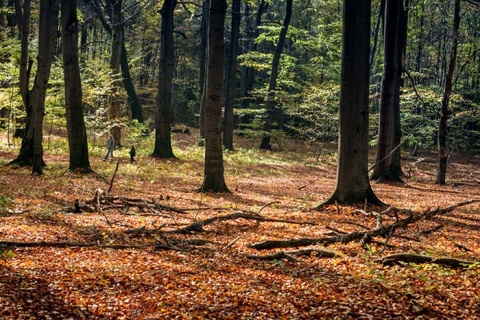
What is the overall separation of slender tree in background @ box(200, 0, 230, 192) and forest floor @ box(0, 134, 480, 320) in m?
0.75

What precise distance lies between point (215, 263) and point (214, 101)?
22.3ft

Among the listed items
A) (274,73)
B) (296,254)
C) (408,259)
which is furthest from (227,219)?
(274,73)

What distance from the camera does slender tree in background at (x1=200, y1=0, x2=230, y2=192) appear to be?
39.7ft

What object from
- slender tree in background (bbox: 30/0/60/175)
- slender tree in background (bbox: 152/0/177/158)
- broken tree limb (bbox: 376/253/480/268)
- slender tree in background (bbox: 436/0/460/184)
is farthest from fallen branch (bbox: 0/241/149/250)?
slender tree in background (bbox: 152/0/177/158)

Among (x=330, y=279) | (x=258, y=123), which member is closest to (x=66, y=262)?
(x=330, y=279)

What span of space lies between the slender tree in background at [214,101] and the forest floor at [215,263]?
29.7 inches

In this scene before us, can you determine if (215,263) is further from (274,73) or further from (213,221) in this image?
(274,73)

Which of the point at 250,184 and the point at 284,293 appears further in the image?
the point at 250,184

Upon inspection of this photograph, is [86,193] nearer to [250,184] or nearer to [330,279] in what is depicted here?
[250,184]

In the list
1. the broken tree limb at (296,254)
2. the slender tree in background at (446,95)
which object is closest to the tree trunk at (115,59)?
the slender tree in background at (446,95)

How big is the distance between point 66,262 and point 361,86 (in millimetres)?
7229

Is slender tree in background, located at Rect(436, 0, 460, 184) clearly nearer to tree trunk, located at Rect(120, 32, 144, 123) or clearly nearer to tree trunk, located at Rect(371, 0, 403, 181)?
tree trunk, located at Rect(371, 0, 403, 181)

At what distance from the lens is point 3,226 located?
23.2 ft

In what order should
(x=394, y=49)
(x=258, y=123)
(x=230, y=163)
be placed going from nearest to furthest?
1. (x=394, y=49)
2. (x=230, y=163)
3. (x=258, y=123)
